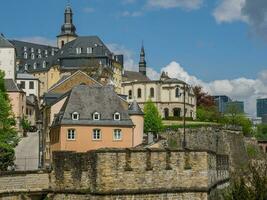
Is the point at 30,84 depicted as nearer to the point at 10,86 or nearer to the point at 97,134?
the point at 10,86

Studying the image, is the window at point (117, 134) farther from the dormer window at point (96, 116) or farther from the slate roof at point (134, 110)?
the slate roof at point (134, 110)

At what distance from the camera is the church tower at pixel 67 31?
587 feet

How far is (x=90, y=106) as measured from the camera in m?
58.6

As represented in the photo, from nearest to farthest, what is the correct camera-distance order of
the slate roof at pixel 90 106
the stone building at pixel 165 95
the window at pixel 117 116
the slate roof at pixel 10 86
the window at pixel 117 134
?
1. the slate roof at pixel 90 106
2. the window at pixel 117 134
3. the window at pixel 117 116
4. the slate roof at pixel 10 86
5. the stone building at pixel 165 95

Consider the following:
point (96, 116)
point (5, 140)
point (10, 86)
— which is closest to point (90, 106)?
point (96, 116)

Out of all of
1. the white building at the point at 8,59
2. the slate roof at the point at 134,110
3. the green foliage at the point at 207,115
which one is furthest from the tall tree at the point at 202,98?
the slate roof at the point at 134,110

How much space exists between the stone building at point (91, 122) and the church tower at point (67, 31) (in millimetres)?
120116

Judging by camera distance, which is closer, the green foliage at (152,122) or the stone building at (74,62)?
the green foliage at (152,122)

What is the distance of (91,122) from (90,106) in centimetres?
143

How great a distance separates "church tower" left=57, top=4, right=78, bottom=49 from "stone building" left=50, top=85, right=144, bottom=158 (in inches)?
4729

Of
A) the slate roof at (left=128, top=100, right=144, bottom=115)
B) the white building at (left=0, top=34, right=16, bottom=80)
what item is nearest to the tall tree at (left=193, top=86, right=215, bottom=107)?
the white building at (left=0, top=34, right=16, bottom=80)

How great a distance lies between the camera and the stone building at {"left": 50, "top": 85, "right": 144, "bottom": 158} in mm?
57500

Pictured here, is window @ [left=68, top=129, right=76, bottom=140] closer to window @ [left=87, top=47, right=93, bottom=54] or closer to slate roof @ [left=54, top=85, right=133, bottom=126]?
slate roof @ [left=54, top=85, right=133, bottom=126]

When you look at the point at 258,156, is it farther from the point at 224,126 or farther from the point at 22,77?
the point at 22,77
